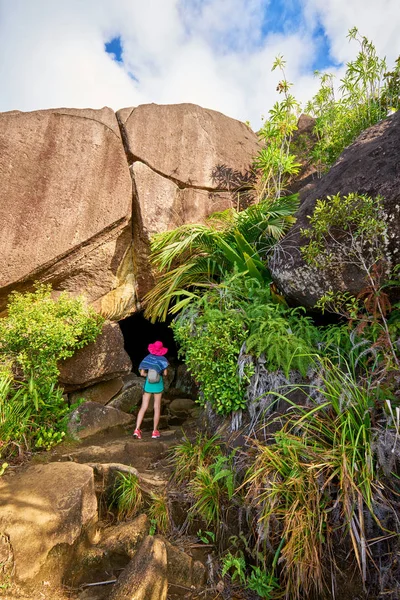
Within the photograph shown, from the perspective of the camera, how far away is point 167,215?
6027 millimetres

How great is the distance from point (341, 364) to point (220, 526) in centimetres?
167

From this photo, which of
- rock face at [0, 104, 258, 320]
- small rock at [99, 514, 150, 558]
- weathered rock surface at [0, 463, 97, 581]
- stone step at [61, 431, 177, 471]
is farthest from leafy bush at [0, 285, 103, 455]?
small rock at [99, 514, 150, 558]

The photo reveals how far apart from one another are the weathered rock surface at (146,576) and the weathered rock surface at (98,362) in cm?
303

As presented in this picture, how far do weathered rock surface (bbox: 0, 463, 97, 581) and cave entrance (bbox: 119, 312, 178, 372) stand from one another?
15.3 ft

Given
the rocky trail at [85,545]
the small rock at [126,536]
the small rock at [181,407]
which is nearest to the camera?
the rocky trail at [85,545]

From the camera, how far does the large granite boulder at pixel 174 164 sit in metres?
5.95

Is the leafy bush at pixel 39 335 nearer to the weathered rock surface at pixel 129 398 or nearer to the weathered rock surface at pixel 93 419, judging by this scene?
the weathered rock surface at pixel 93 419

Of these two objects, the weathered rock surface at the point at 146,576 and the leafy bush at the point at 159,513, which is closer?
the weathered rock surface at the point at 146,576

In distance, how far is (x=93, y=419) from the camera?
468 cm

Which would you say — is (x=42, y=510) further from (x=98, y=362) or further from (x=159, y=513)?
(x=98, y=362)

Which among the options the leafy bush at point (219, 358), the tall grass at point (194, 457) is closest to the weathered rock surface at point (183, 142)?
the leafy bush at point (219, 358)

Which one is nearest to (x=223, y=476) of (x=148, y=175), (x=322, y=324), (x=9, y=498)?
(x=9, y=498)

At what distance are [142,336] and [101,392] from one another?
9.78ft

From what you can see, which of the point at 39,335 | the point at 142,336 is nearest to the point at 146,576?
the point at 39,335
